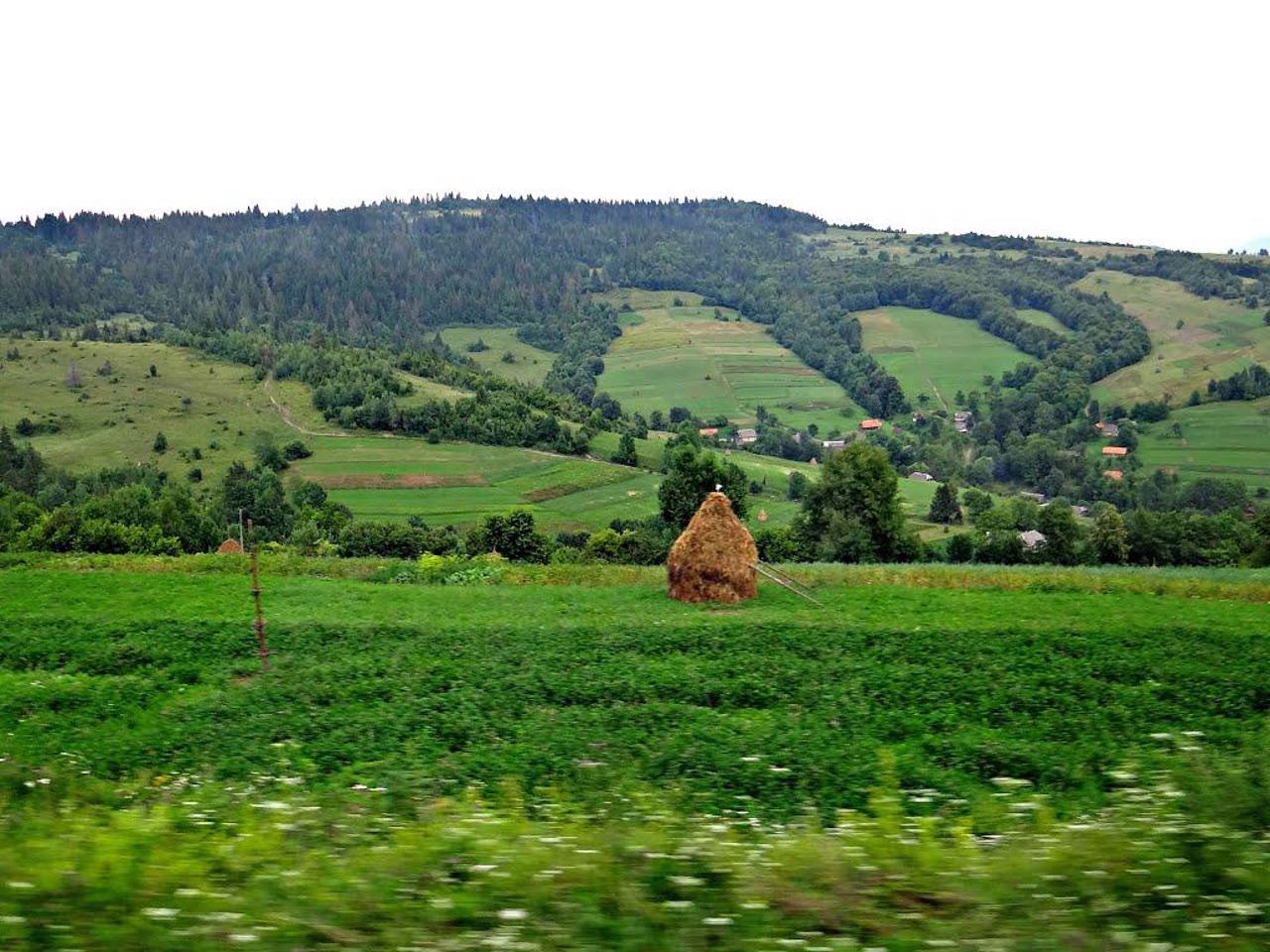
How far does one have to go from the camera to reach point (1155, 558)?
68250 millimetres

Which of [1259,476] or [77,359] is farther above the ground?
[77,359]

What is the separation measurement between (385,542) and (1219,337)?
178 metres

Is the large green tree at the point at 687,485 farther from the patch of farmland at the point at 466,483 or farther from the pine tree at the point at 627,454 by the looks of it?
the pine tree at the point at 627,454

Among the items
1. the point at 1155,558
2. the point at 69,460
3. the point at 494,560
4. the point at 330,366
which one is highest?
the point at 330,366

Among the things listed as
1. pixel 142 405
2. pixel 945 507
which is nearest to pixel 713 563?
pixel 945 507

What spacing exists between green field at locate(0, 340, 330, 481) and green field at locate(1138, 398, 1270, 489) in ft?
430

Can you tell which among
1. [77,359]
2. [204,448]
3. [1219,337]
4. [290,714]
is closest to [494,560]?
A: [290,714]

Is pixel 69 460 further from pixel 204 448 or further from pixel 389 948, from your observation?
pixel 389 948

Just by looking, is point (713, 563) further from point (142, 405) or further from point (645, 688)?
point (142, 405)

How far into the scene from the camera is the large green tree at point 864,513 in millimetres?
57188

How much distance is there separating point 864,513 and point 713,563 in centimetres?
2924

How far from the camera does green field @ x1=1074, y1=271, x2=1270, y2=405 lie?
156 meters

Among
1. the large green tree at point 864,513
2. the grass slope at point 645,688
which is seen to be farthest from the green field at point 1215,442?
the grass slope at point 645,688

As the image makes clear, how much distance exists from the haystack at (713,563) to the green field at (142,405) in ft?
331
